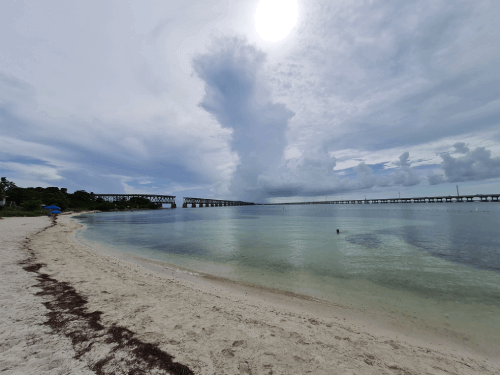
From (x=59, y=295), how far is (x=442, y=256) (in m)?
26.2

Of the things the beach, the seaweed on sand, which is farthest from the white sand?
the seaweed on sand

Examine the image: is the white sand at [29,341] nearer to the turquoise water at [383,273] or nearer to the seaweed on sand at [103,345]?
the seaweed on sand at [103,345]

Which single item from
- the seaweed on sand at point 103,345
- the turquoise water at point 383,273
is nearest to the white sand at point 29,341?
the seaweed on sand at point 103,345

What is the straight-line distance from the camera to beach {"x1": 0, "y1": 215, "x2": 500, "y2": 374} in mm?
4367

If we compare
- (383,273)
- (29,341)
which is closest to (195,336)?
(29,341)

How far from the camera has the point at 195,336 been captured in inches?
219

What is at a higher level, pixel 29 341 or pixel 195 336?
pixel 29 341

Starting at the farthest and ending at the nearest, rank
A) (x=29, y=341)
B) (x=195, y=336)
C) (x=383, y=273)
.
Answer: (x=383, y=273) < (x=195, y=336) < (x=29, y=341)

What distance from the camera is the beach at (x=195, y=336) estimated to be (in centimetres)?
437

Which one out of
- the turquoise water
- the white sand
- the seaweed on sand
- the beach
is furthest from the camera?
the turquoise water

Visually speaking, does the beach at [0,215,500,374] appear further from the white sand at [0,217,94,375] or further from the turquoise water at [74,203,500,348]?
the turquoise water at [74,203,500,348]

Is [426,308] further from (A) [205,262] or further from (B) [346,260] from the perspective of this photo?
(A) [205,262]

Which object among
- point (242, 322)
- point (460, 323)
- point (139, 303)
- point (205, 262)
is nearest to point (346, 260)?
point (460, 323)

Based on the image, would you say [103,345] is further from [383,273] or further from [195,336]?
[383,273]
